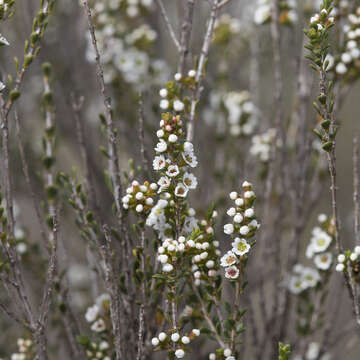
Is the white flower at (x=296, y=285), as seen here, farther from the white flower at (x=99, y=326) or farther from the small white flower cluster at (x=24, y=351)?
the small white flower cluster at (x=24, y=351)

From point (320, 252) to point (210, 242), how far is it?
36 cm

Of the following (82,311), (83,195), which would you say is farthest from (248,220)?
(82,311)

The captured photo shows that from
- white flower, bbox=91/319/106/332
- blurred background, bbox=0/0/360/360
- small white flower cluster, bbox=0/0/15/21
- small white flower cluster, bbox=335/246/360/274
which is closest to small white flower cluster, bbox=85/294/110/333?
white flower, bbox=91/319/106/332

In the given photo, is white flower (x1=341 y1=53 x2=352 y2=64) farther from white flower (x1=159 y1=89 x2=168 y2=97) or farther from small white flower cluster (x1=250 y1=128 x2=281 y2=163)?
white flower (x1=159 y1=89 x2=168 y2=97)

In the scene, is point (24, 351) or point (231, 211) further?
point (24, 351)

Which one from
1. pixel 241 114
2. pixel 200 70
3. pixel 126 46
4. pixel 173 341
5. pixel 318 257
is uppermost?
pixel 126 46

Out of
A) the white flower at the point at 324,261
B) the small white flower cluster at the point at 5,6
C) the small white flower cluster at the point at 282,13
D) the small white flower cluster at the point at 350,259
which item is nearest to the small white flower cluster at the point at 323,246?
the white flower at the point at 324,261

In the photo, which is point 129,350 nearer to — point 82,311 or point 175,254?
point 175,254

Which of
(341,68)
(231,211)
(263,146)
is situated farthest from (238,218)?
(263,146)

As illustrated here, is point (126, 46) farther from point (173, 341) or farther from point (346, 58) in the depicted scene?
point (173, 341)

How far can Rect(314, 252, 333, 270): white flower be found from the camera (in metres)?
1.09

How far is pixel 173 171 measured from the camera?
0.81m

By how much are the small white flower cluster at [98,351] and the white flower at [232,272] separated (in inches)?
12.9

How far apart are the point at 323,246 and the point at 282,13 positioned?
64 centimetres
